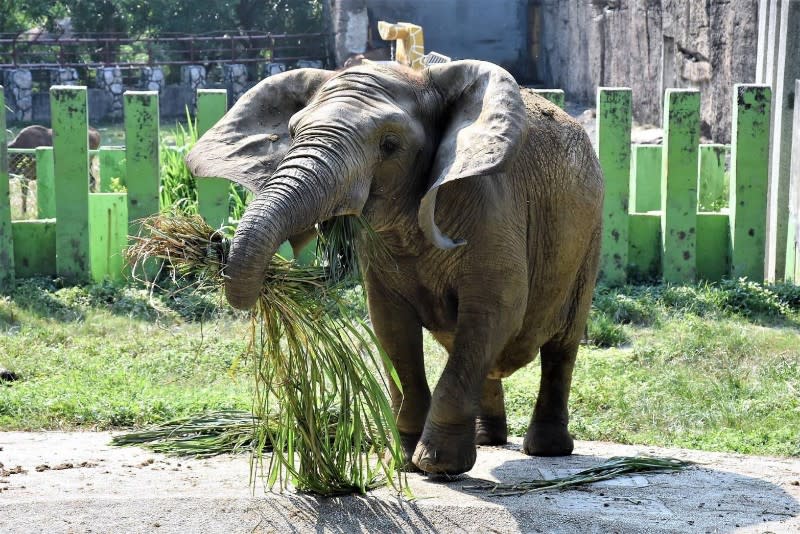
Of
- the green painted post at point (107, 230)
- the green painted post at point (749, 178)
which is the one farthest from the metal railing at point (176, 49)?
the green painted post at point (749, 178)

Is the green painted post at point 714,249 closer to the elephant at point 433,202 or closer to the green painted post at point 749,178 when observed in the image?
the green painted post at point 749,178

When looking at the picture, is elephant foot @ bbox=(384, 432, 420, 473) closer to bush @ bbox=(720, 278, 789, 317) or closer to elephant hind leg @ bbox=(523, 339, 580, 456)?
elephant hind leg @ bbox=(523, 339, 580, 456)

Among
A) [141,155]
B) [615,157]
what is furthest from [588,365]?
[141,155]

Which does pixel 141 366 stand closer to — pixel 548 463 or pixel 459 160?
pixel 548 463

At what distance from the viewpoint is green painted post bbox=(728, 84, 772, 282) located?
10.3 meters

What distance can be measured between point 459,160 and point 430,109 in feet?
1.87

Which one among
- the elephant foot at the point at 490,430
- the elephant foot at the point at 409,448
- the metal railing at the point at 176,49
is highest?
the metal railing at the point at 176,49

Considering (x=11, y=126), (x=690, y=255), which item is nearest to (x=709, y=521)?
(x=690, y=255)

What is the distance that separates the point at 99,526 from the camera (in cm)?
466

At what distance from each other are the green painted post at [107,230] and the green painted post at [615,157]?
13.1ft

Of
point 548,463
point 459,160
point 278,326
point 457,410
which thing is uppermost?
point 459,160

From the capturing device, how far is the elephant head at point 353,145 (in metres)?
4.51

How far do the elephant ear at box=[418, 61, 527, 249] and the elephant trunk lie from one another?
0.50 m

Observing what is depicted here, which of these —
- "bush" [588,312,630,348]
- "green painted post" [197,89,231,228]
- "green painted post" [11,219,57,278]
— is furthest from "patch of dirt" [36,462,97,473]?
"green painted post" [11,219,57,278]
